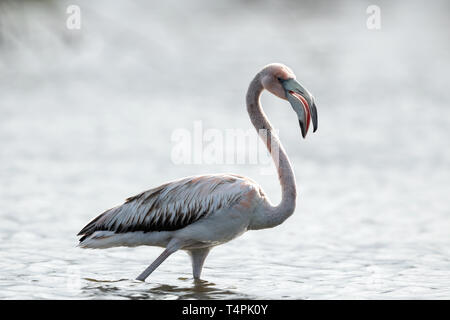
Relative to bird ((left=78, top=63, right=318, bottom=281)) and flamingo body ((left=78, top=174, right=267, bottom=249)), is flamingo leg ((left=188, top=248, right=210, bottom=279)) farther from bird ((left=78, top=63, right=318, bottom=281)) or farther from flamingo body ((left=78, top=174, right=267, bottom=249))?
flamingo body ((left=78, top=174, right=267, bottom=249))

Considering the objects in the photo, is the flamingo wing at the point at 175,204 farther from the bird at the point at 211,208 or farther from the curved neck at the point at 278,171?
the curved neck at the point at 278,171

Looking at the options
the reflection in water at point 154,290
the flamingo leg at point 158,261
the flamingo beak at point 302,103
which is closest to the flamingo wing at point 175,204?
the flamingo leg at point 158,261

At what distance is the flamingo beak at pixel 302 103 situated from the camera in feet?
29.8

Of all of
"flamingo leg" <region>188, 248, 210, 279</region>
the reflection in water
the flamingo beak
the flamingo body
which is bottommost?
the reflection in water

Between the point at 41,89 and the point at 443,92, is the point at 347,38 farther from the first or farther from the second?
the point at 41,89

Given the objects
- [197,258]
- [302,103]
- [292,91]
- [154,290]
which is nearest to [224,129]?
[197,258]

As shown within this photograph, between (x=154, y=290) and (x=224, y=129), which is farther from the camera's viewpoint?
(x=224, y=129)

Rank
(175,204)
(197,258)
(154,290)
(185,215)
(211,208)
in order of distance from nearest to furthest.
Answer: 1. (211,208)
2. (185,215)
3. (175,204)
4. (154,290)
5. (197,258)

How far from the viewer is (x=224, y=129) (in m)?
21.2

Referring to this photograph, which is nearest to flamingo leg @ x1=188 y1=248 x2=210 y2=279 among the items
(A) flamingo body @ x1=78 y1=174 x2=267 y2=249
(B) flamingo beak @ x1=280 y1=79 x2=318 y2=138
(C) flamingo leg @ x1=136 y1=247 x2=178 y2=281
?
(A) flamingo body @ x1=78 y1=174 x2=267 y2=249

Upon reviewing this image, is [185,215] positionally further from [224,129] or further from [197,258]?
[224,129]

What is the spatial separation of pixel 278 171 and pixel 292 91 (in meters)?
0.84

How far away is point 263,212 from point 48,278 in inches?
103

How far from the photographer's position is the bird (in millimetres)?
9109
